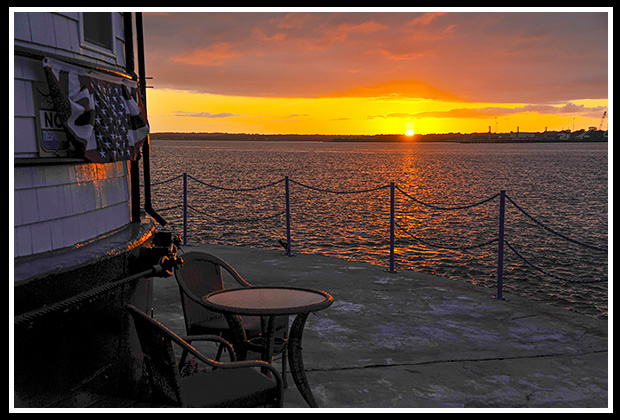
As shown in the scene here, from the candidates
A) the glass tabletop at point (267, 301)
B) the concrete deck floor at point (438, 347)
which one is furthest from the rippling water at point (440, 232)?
the glass tabletop at point (267, 301)

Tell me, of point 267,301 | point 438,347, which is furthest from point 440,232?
point 267,301

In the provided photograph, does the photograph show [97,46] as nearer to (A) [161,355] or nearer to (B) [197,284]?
(B) [197,284]

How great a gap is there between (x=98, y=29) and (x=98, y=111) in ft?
2.64

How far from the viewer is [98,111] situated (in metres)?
4.67

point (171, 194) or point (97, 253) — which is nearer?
point (97, 253)

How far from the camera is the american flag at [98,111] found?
4277 millimetres

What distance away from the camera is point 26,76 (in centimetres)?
400

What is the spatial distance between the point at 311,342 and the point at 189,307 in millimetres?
1718

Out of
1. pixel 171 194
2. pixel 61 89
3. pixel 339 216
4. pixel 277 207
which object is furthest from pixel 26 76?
pixel 171 194

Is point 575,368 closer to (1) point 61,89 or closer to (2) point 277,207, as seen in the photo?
(1) point 61,89

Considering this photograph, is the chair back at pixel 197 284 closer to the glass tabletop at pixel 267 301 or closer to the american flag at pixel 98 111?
the glass tabletop at pixel 267 301

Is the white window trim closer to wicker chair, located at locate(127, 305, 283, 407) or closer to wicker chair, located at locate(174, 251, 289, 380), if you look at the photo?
wicker chair, located at locate(174, 251, 289, 380)

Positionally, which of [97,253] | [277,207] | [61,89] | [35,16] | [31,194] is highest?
[35,16]

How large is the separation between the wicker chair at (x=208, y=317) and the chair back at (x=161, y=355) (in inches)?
41.7
